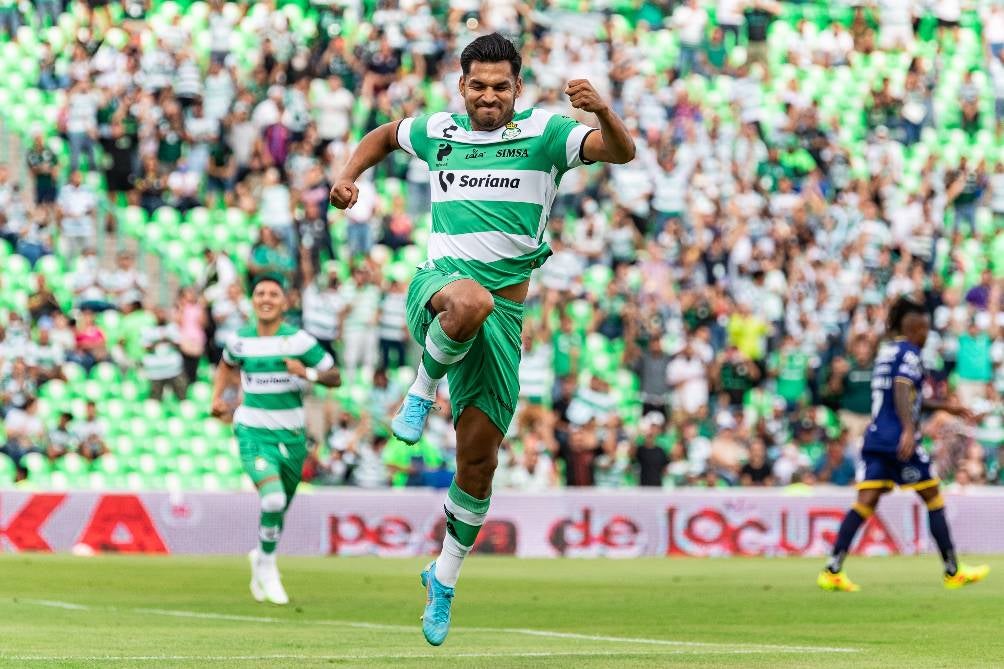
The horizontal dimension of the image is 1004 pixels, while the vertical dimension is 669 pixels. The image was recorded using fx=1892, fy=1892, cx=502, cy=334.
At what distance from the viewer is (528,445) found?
24281 millimetres

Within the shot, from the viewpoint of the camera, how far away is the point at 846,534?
16172 mm

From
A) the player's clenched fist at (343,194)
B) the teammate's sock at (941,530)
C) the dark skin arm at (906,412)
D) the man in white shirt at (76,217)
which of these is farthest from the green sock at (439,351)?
the man in white shirt at (76,217)

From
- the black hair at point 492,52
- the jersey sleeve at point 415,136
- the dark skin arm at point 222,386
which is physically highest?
the black hair at point 492,52

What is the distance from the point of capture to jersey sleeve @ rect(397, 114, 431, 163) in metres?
9.88

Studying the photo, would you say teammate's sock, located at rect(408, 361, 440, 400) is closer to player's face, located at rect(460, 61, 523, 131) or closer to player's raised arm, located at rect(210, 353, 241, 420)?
player's face, located at rect(460, 61, 523, 131)

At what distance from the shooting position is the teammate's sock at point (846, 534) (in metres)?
16.1

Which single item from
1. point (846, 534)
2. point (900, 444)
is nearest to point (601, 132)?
point (900, 444)

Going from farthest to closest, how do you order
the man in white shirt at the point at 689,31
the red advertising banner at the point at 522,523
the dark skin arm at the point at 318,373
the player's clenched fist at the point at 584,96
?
the man in white shirt at the point at 689,31
the red advertising banner at the point at 522,523
the dark skin arm at the point at 318,373
the player's clenched fist at the point at 584,96

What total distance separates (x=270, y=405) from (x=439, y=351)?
6.65m

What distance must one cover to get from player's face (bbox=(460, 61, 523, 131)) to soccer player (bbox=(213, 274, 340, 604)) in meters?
6.05

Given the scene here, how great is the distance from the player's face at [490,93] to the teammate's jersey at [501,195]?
0.06 metres

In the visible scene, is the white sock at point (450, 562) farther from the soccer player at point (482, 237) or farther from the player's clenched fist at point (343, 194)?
the player's clenched fist at point (343, 194)

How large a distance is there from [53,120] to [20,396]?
5556 mm

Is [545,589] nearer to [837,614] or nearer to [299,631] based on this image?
[837,614]
